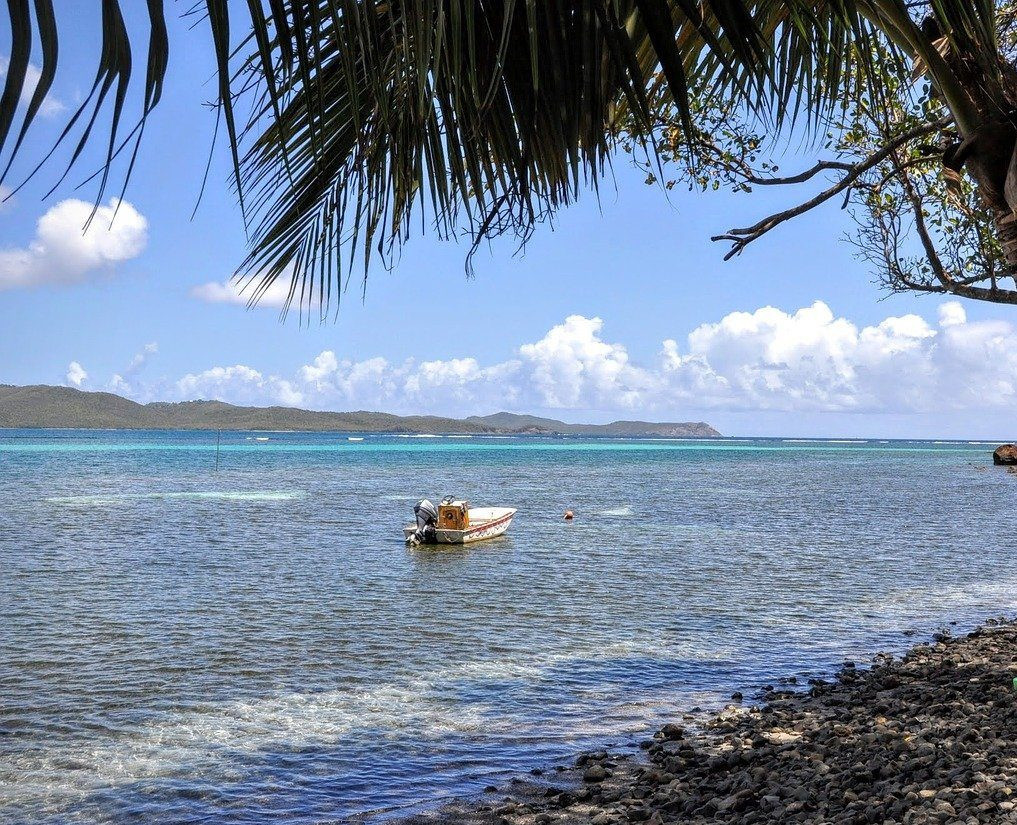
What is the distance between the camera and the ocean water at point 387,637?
305 inches

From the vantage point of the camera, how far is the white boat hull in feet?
79.4

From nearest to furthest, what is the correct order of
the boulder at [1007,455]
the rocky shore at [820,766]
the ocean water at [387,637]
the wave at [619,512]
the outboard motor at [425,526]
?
1. the rocky shore at [820,766]
2. the ocean water at [387,637]
3. the outboard motor at [425,526]
4. the wave at [619,512]
5. the boulder at [1007,455]

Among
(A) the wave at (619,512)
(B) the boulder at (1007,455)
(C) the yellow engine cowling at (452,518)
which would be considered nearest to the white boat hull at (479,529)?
(C) the yellow engine cowling at (452,518)

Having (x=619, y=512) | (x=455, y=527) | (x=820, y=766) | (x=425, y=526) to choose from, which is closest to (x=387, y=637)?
(x=820, y=766)

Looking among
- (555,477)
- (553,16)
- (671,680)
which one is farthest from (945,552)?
(555,477)

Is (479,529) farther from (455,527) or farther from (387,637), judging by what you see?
(387,637)

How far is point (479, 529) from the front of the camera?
24.8 m

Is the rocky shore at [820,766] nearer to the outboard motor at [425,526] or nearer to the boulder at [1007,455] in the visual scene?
the outboard motor at [425,526]

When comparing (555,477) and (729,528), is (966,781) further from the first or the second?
(555,477)

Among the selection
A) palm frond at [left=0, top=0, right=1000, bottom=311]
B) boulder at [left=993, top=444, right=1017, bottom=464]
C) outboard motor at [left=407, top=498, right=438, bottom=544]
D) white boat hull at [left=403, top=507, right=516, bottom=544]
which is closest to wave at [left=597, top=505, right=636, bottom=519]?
white boat hull at [left=403, top=507, right=516, bottom=544]

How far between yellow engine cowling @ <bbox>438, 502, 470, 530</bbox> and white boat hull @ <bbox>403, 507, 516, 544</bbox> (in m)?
0.12

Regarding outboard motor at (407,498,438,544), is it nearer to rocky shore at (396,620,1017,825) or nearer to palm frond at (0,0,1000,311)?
rocky shore at (396,620,1017,825)

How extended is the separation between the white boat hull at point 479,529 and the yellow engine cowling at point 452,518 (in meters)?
0.12

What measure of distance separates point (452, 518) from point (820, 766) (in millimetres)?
18475
